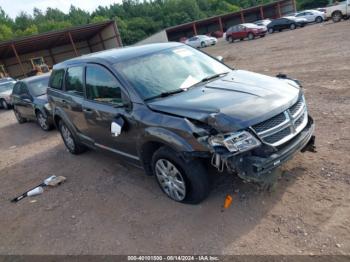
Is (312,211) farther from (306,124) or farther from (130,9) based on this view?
(130,9)

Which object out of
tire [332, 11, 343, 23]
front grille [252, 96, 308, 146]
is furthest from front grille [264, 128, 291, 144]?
tire [332, 11, 343, 23]

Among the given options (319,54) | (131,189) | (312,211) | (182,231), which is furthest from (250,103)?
(319,54)

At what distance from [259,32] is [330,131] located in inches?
1136

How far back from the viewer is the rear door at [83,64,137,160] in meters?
4.23

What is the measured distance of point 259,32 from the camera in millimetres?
31734

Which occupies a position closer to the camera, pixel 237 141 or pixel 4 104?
pixel 237 141

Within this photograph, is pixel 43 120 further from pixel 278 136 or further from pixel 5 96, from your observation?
pixel 5 96

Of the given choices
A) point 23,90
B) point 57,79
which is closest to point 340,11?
point 23,90

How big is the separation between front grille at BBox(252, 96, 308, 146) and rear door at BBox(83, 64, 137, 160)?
5.26 feet

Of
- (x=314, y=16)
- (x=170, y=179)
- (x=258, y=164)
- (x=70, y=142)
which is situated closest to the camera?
(x=258, y=164)

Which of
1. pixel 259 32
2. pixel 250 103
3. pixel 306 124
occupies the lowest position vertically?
pixel 259 32

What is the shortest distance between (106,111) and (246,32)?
102ft

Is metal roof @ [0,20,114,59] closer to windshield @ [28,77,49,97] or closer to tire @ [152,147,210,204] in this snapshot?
windshield @ [28,77,49,97]

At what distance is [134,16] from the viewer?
324ft
